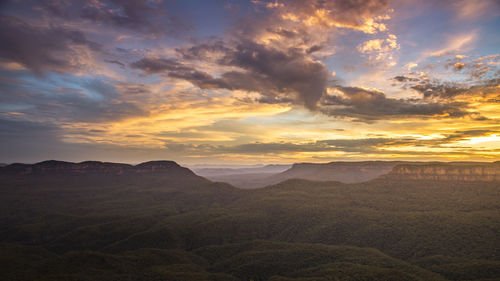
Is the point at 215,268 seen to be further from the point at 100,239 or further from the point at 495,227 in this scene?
the point at 495,227

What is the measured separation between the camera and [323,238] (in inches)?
7608

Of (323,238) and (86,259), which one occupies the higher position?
(86,259)

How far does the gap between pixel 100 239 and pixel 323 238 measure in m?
159

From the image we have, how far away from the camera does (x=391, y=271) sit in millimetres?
116000

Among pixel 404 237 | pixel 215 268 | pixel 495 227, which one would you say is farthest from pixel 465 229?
pixel 215 268

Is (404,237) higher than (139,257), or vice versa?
(139,257)

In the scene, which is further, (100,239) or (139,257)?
(100,239)

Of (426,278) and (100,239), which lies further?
(100,239)

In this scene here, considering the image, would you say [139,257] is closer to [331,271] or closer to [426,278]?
[331,271]

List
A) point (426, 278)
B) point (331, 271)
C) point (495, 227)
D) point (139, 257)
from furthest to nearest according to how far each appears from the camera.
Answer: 1. point (495, 227)
2. point (139, 257)
3. point (331, 271)
4. point (426, 278)

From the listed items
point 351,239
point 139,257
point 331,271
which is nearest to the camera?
point 331,271

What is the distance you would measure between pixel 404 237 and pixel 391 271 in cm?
6725

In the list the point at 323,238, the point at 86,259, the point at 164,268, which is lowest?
the point at 323,238

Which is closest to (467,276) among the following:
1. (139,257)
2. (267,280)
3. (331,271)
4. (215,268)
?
(331,271)
